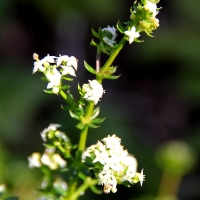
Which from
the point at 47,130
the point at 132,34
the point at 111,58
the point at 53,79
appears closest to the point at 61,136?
the point at 47,130

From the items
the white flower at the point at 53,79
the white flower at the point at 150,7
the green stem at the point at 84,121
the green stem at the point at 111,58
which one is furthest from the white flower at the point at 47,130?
the white flower at the point at 150,7

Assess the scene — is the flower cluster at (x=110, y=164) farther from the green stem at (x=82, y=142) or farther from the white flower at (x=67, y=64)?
the white flower at (x=67, y=64)

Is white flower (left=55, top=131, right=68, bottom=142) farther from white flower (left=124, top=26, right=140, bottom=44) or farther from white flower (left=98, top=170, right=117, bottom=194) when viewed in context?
white flower (left=124, top=26, right=140, bottom=44)

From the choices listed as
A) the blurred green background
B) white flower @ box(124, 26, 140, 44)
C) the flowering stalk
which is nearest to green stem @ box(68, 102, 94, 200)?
the flowering stalk

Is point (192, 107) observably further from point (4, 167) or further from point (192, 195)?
point (4, 167)

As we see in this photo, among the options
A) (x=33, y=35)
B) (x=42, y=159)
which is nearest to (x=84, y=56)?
(x=33, y=35)
